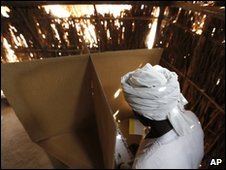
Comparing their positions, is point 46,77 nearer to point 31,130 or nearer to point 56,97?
point 56,97

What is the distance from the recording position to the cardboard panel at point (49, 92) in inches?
37.3

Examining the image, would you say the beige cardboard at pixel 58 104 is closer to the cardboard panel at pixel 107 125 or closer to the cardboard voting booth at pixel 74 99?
the cardboard voting booth at pixel 74 99

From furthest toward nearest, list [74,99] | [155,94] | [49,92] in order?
[74,99], [49,92], [155,94]

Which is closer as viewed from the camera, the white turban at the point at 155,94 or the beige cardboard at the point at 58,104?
the white turban at the point at 155,94

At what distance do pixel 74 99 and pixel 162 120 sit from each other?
26.8 inches

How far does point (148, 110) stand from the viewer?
64 centimetres

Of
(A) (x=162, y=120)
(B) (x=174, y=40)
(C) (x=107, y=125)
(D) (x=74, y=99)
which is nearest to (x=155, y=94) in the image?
(A) (x=162, y=120)

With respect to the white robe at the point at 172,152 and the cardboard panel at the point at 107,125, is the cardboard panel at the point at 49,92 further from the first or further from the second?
the white robe at the point at 172,152

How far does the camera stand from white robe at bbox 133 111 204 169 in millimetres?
654

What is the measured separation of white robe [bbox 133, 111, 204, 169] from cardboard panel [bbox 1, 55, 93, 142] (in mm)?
559

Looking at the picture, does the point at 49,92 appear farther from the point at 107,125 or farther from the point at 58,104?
the point at 107,125

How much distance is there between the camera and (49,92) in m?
1.08

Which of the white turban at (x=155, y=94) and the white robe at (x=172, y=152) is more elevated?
the white turban at (x=155, y=94)

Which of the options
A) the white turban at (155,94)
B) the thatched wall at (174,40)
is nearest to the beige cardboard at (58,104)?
the thatched wall at (174,40)
